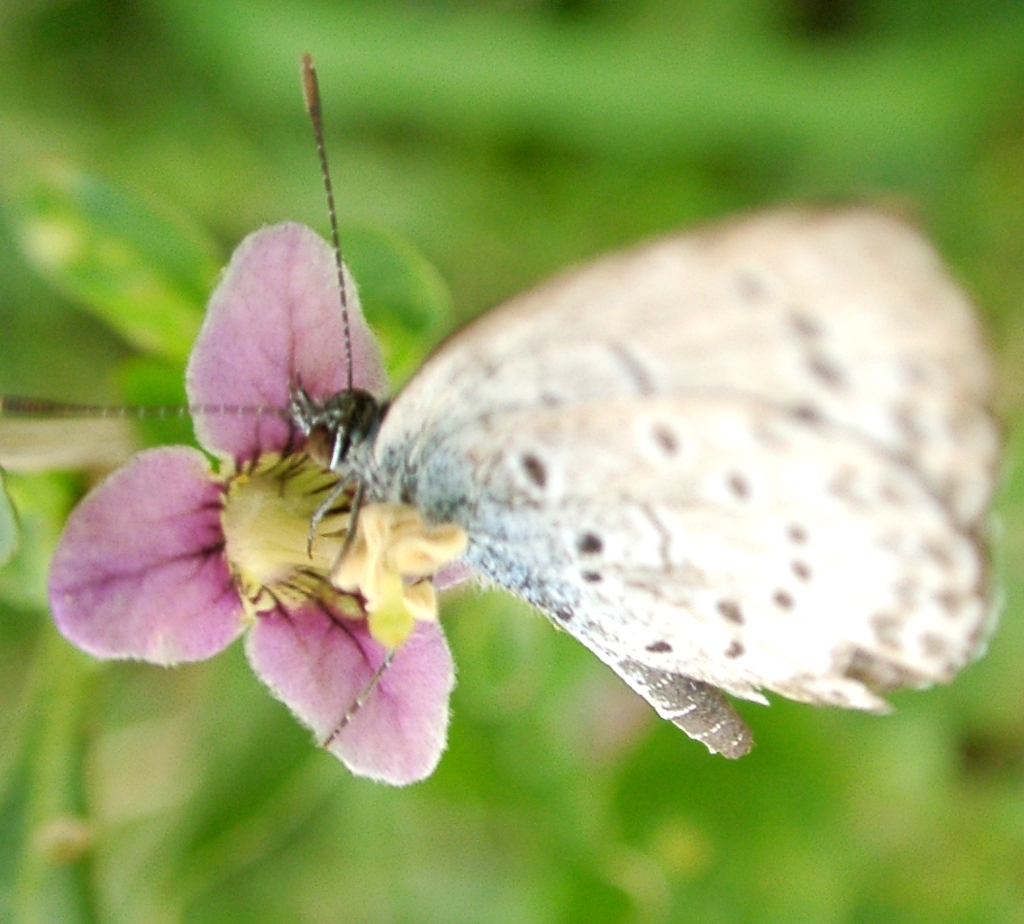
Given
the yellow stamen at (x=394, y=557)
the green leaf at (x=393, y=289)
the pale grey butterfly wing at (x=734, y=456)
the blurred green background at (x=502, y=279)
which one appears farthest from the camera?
the blurred green background at (x=502, y=279)

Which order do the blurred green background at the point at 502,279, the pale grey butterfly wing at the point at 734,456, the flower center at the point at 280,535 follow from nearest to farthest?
the pale grey butterfly wing at the point at 734,456 < the flower center at the point at 280,535 < the blurred green background at the point at 502,279

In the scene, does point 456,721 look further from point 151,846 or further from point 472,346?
point 472,346

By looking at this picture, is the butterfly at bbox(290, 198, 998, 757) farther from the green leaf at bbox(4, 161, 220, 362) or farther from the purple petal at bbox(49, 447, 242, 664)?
the green leaf at bbox(4, 161, 220, 362)

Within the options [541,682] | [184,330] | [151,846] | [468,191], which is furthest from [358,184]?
[151,846]

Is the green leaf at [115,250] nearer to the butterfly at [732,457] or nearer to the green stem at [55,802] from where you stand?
the green stem at [55,802]

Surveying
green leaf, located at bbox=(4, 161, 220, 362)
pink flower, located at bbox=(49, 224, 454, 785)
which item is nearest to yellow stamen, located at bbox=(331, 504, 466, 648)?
pink flower, located at bbox=(49, 224, 454, 785)

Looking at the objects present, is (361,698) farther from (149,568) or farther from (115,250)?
(115,250)

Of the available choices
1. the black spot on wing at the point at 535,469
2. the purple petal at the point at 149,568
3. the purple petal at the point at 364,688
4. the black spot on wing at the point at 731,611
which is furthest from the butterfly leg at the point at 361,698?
the black spot on wing at the point at 731,611
